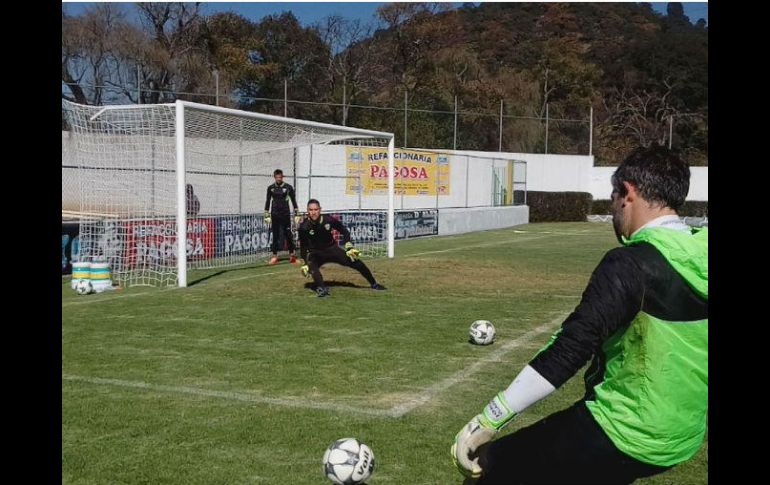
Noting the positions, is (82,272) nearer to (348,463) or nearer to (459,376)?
(459,376)

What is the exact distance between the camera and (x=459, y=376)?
7344 mm

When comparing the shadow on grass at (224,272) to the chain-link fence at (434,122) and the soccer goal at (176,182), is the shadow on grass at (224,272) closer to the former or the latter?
the soccer goal at (176,182)

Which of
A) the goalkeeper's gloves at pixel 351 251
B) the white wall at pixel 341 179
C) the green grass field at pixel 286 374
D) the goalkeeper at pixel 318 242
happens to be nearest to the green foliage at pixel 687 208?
the white wall at pixel 341 179

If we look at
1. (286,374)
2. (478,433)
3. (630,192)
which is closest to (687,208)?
(286,374)

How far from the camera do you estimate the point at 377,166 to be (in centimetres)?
2659

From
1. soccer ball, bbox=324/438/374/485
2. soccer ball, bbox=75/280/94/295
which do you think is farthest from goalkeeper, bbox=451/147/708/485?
soccer ball, bbox=75/280/94/295

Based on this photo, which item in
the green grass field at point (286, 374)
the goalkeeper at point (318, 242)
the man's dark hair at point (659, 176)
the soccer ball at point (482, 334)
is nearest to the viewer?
the man's dark hair at point (659, 176)

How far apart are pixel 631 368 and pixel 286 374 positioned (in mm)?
5128

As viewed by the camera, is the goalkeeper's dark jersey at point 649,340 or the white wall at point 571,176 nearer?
the goalkeeper's dark jersey at point 649,340

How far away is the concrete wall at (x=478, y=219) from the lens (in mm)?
27891

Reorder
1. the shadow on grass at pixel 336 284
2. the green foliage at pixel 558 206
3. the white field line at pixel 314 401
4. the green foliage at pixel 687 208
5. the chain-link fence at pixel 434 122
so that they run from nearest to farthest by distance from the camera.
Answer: the white field line at pixel 314 401 < the shadow on grass at pixel 336 284 < the chain-link fence at pixel 434 122 < the green foliage at pixel 558 206 < the green foliage at pixel 687 208

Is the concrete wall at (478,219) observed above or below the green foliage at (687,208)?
below

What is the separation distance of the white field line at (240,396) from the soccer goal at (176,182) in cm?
667
